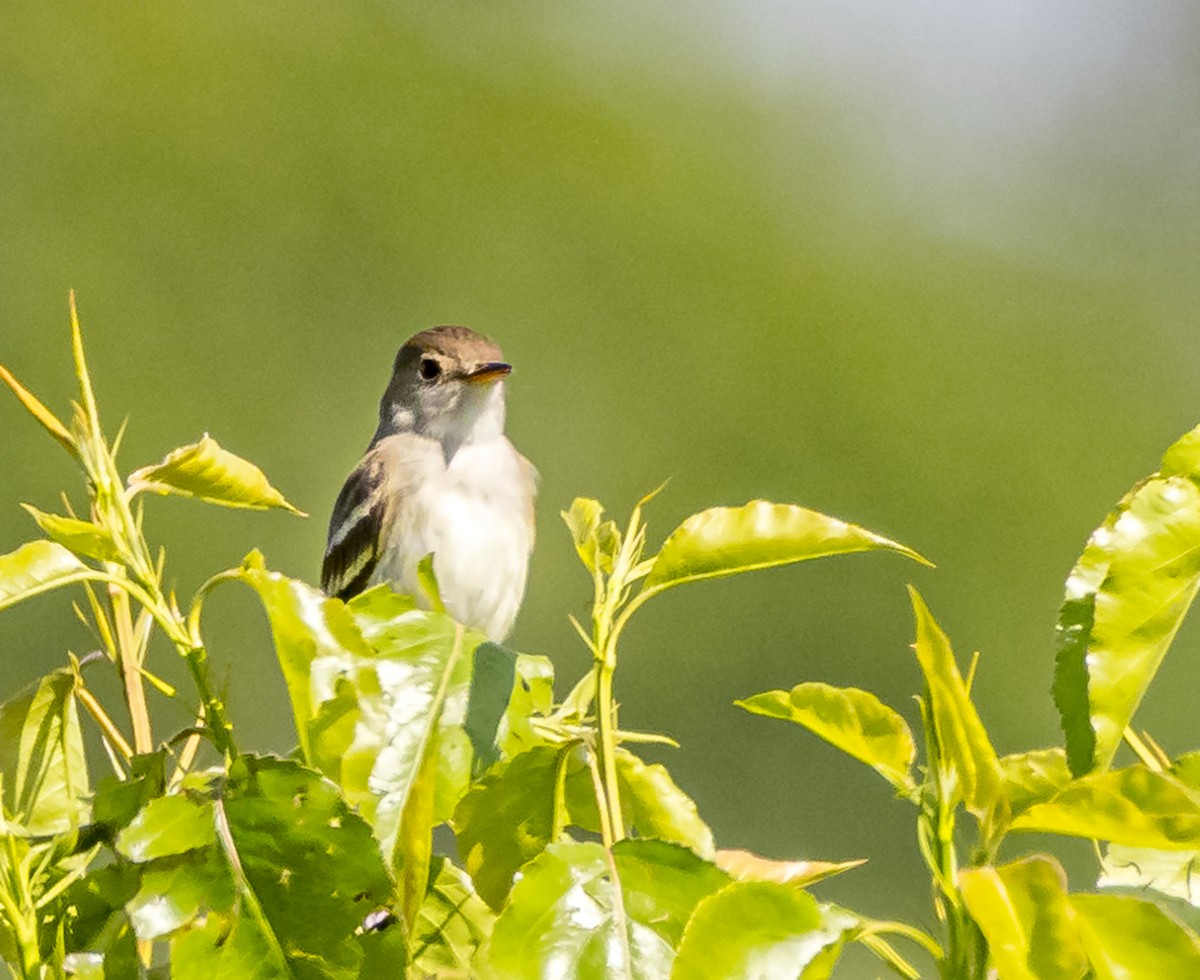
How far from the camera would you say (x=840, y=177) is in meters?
19.0

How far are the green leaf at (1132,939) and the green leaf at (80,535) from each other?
0.68m

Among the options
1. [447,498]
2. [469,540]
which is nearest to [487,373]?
[447,498]

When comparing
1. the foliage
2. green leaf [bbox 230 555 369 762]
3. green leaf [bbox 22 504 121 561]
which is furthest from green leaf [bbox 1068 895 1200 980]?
green leaf [bbox 22 504 121 561]

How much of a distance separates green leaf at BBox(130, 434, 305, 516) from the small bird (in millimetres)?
2441

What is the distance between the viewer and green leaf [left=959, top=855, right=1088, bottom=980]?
3.15 ft

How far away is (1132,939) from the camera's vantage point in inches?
37.6

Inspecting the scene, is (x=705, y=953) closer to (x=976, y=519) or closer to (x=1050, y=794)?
(x=1050, y=794)

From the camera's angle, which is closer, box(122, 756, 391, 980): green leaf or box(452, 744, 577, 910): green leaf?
box(122, 756, 391, 980): green leaf

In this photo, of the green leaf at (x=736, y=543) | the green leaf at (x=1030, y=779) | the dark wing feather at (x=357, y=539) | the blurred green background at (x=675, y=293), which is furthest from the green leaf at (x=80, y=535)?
the blurred green background at (x=675, y=293)

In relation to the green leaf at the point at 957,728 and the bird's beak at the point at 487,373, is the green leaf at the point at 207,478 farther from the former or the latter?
the bird's beak at the point at 487,373

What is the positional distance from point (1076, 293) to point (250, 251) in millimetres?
8496

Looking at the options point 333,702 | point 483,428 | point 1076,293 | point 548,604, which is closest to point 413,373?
point 483,428

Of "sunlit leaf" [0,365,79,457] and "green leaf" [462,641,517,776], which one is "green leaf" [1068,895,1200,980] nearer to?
"green leaf" [462,641,517,776]

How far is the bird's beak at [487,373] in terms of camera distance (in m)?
4.33
